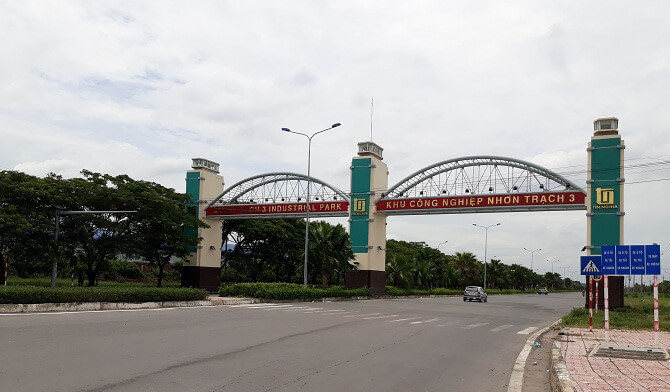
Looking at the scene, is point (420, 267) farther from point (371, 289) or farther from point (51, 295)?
point (51, 295)

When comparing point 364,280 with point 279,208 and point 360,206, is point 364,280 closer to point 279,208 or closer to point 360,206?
point 360,206

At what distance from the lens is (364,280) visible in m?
39.1

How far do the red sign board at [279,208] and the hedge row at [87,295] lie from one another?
14.8 meters

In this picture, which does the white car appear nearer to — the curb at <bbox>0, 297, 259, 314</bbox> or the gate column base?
the gate column base

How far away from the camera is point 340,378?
8.77 meters

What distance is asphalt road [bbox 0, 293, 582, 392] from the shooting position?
26.4ft

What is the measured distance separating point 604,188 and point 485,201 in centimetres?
674

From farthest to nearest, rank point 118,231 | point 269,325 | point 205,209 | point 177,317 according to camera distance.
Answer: point 205,209
point 118,231
point 177,317
point 269,325

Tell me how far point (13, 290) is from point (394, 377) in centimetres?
1543

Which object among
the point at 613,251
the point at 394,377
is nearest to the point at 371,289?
the point at 613,251

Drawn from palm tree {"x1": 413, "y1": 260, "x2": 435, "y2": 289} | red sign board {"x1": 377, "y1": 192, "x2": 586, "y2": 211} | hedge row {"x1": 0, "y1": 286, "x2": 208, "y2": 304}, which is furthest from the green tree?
palm tree {"x1": 413, "y1": 260, "x2": 435, "y2": 289}

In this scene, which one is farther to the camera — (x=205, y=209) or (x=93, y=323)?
(x=205, y=209)

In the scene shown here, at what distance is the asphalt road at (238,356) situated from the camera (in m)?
8.05

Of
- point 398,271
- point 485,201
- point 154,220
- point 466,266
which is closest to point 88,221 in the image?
point 154,220
